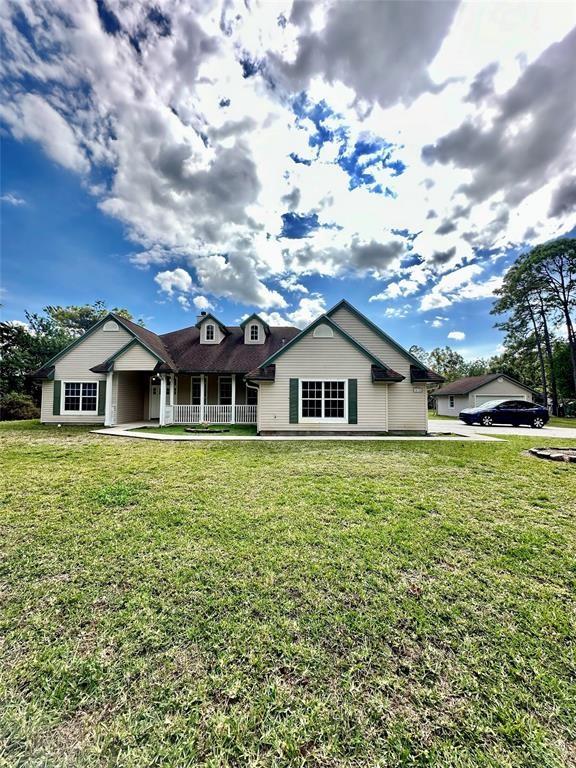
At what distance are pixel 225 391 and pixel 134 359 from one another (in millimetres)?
4988

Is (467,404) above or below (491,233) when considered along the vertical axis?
below

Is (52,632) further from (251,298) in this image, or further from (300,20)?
(251,298)

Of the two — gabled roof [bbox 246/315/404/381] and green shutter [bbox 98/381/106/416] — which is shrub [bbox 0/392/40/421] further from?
gabled roof [bbox 246/315/404/381]

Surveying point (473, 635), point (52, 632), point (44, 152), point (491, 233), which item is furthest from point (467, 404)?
point (44, 152)

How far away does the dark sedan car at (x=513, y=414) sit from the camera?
17.8 metres

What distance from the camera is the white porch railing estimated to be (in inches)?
627

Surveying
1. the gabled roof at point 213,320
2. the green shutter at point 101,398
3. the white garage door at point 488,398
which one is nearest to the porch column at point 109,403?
the green shutter at point 101,398

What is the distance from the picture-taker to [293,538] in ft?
12.5

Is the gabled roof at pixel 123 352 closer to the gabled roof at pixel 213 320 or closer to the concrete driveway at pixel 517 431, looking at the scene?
the gabled roof at pixel 213 320

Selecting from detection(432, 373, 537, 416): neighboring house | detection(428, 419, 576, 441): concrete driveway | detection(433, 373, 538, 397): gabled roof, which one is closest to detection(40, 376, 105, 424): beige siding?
detection(428, 419, 576, 441): concrete driveway

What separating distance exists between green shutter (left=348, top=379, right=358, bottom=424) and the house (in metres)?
0.04

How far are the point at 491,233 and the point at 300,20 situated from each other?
21056 millimetres

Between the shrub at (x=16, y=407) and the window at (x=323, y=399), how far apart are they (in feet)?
73.1

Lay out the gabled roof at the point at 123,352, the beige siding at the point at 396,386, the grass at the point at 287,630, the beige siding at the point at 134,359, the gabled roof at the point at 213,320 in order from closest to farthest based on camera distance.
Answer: the grass at the point at 287,630 < the beige siding at the point at 396,386 < the gabled roof at the point at 123,352 < the beige siding at the point at 134,359 < the gabled roof at the point at 213,320
